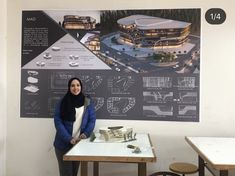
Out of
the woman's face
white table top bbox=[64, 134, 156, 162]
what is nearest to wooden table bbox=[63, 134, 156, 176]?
white table top bbox=[64, 134, 156, 162]

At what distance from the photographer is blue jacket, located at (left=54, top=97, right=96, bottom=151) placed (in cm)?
345

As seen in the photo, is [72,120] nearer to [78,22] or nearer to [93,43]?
[93,43]

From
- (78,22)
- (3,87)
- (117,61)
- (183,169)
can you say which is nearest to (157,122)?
(183,169)

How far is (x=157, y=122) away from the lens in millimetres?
3879

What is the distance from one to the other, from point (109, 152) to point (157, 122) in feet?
4.25

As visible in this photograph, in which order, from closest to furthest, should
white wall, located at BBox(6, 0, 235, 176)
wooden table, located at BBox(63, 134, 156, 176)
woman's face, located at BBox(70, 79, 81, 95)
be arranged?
wooden table, located at BBox(63, 134, 156, 176), woman's face, located at BBox(70, 79, 81, 95), white wall, located at BBox(6, 0, 235, 176)

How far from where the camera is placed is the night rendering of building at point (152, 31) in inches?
150

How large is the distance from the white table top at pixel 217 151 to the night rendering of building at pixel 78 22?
196cm

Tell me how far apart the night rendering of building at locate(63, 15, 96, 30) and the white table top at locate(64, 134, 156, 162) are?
1.59 meters

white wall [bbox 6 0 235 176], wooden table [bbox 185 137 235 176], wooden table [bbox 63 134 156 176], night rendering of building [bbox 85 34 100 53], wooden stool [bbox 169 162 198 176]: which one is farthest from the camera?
night rendering of building [bbox 85 34 100 53]

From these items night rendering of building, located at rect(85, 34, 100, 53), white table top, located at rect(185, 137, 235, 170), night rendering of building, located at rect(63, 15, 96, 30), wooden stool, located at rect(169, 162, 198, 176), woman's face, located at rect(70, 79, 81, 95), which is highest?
night rendering of building, located at rect(63, 15, 96, 30)

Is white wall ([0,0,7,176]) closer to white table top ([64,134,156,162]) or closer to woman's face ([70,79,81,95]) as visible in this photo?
woman's face ([70,79,81,95])

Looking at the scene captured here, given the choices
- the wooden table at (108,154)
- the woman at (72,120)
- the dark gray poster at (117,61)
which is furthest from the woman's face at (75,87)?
the wooden table at (108,154)

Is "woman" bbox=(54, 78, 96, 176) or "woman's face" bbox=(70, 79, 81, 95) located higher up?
"woman's face" bbox=(70, 79, 81, 95)
